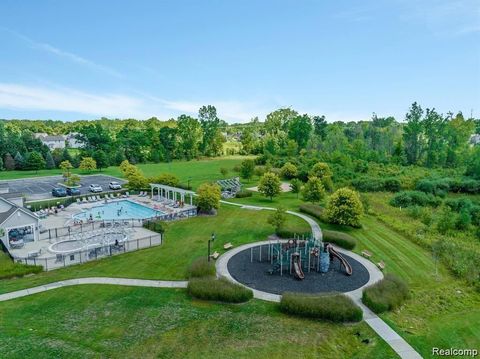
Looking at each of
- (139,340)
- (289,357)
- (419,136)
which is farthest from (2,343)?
(419,136)

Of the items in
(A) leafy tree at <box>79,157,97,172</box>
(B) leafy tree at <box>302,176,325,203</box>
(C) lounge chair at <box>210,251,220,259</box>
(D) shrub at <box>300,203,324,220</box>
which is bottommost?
(C) lounge chair at <box>210,251,220,259</box>

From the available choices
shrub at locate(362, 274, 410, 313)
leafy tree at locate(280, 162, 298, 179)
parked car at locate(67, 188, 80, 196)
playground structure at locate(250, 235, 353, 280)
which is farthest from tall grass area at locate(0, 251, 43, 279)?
leafy tree at locate(280, 162, 298, 179)

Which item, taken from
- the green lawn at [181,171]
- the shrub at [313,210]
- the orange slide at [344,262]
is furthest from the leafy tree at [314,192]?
the green lawn at [181,171]

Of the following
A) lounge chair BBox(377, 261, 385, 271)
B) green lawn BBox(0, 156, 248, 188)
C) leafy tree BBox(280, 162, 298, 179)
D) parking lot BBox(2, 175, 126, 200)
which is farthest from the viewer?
green lawn BBox(0, 156, 248, 188)

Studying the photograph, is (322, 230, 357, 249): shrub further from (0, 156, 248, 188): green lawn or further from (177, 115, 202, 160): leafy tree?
(177, 115, 202, 160): leafy tree

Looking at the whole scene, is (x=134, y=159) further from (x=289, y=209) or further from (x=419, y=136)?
(x=419, y=136)

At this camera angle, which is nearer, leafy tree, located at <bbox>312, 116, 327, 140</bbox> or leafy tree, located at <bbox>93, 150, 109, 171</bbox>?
leafy tree, located at <bbox>93, 150, 109, 171</bbox>

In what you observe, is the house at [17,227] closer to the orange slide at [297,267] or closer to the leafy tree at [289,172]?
the orange slide at [297,267]
